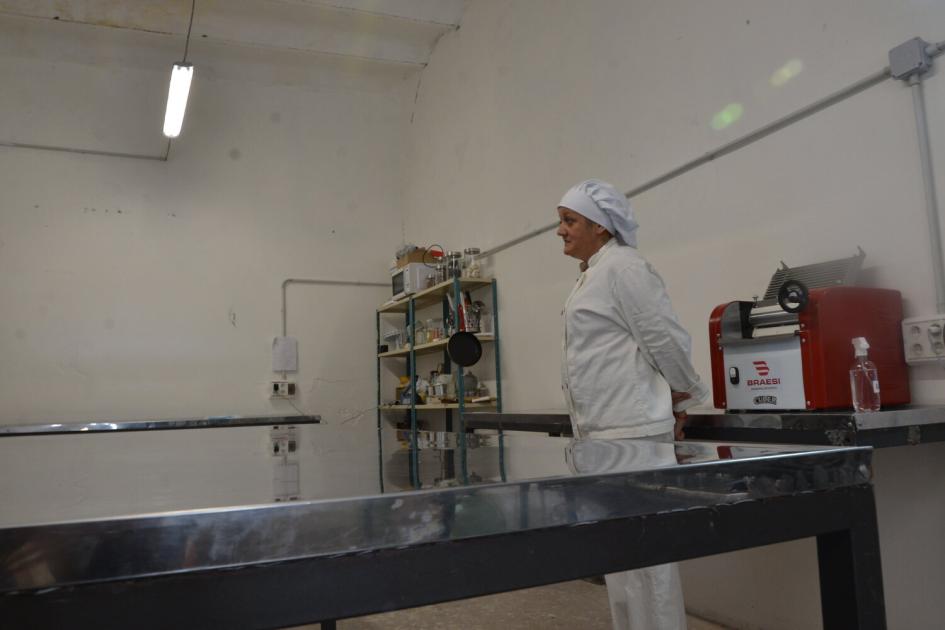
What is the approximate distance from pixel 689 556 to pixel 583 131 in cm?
291

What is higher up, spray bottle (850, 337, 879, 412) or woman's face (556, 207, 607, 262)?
woman's face (556, 207, 607, 262)

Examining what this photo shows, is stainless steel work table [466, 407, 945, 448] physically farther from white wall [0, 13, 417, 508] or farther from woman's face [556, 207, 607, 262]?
white wall [0, 13, 417, 508]

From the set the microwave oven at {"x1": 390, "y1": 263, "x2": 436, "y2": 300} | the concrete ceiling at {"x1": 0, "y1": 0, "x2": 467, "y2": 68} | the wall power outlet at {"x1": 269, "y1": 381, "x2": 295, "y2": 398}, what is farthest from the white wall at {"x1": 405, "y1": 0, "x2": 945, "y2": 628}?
the wall power outlet at {"x1": 269, "y1": 381, "x2": 295, "y2": 398}

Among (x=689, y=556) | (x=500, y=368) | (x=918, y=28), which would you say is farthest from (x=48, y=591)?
(x=500, y=368)

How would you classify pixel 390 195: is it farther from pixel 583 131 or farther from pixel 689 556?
pixel 689 556

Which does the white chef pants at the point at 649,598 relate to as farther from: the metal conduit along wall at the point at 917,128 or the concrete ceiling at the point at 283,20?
the concrete ceiling at the point at 283,20

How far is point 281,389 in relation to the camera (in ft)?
16.6

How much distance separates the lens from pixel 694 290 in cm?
261

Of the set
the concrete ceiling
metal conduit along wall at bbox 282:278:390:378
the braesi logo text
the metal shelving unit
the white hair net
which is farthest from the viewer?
metal conduit along wall at bbox 282:278:390:378

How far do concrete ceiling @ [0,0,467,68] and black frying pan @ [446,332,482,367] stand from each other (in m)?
2.34

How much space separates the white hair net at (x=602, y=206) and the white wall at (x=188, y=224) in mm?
3440

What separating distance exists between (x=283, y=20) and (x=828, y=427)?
4.28 meters

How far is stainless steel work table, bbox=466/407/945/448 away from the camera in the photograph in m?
1.56

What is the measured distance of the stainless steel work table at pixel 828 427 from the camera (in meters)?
1.56
